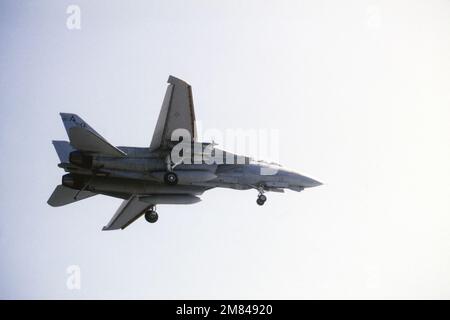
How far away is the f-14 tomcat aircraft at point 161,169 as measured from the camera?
34656 millimetres

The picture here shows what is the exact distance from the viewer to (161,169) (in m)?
36.4

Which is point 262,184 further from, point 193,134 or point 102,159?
point 102,159

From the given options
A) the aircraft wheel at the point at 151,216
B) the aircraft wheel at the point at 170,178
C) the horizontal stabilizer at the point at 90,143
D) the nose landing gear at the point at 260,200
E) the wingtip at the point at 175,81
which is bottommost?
the aircraft wheel at the point at 151,216

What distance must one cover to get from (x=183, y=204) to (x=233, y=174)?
3.41 meters

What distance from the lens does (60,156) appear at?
121 ft

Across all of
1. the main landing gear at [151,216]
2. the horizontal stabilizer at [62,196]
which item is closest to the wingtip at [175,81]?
the horizontal stabilizer at [62,196]

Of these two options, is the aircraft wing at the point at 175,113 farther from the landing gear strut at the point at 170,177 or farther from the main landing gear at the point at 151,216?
the main landing gear at the point at 151,216

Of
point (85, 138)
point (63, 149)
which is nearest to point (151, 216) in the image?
point (63, 149)

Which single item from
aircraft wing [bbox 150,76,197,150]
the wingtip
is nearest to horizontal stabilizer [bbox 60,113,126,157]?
aircraft wing [bbox 150,76,197,150]

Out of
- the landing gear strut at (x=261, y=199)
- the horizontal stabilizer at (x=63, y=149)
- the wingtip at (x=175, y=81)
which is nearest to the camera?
the wingtip at (x=175, y=81)
